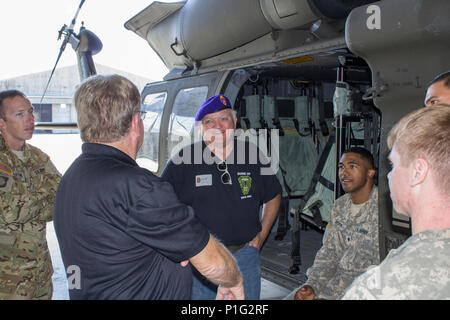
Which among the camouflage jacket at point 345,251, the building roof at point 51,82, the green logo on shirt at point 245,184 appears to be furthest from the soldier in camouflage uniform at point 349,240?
the building roof at point 51,82

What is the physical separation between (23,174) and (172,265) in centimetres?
161

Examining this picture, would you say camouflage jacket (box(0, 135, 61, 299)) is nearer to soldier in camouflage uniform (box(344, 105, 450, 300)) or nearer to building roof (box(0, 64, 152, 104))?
soldier in camouflage uniform (box(344, 105, 450, 300))

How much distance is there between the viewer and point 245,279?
7.87 ft

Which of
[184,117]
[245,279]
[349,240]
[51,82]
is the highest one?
[51,82]

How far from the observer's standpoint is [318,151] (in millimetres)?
6188

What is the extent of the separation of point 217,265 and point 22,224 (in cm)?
167

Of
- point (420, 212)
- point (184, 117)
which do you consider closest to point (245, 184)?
point (420, 212)

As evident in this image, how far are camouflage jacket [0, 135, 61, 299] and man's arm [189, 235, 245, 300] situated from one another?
5.01ft

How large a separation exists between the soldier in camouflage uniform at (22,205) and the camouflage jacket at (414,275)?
215 cm

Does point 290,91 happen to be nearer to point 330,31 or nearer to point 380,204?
point 330,31

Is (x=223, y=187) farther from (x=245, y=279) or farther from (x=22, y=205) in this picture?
(x=22, y=205)

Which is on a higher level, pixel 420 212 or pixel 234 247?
pixel 420 212
